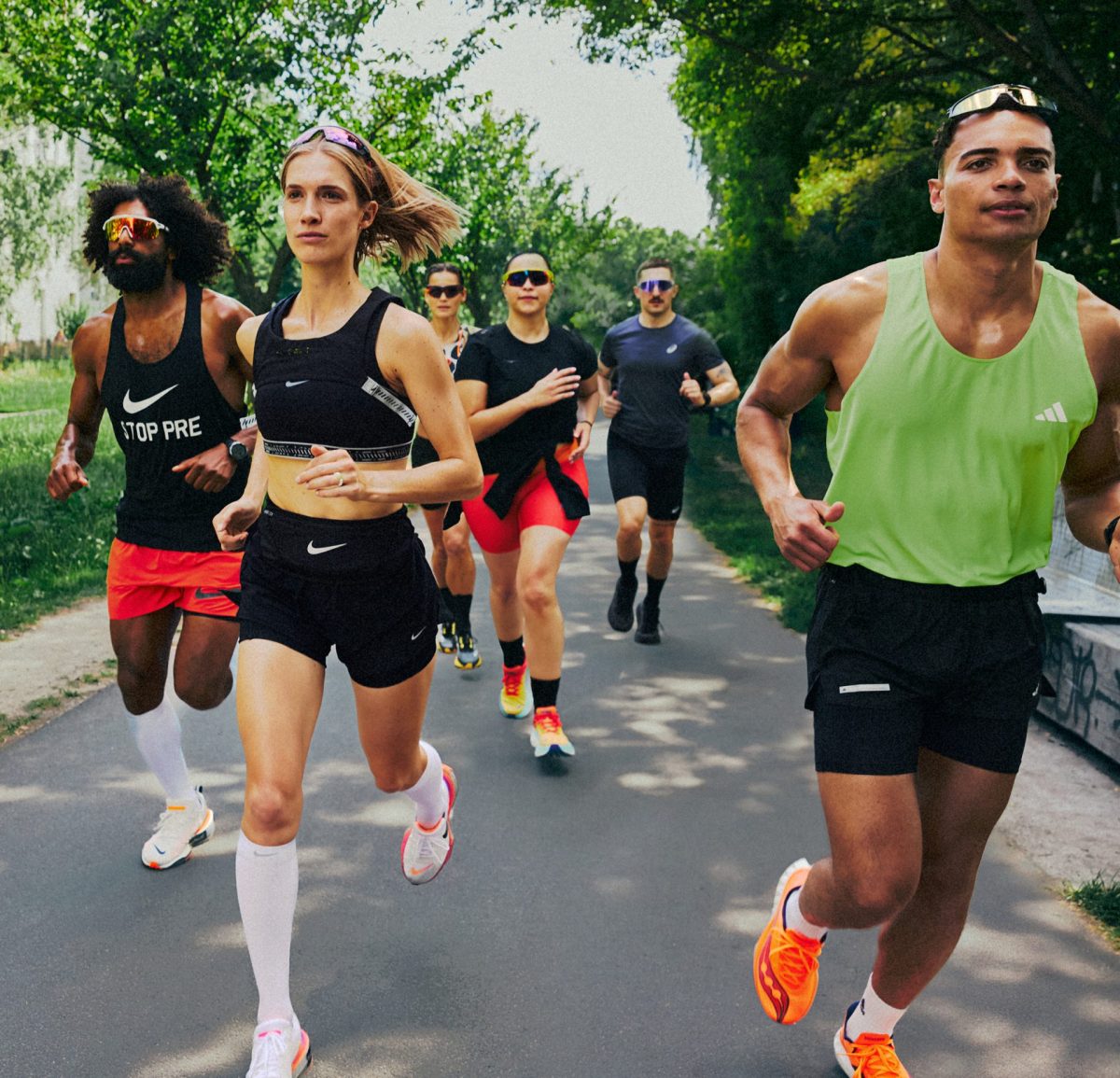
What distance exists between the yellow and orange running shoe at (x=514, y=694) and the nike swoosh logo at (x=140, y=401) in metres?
2.55

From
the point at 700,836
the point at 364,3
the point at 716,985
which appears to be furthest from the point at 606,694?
the point at 364,3

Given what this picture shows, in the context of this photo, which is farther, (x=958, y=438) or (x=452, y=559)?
(x=452, y=559)

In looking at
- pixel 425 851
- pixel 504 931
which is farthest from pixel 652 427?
pixel 504 931

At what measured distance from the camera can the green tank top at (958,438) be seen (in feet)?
8.48

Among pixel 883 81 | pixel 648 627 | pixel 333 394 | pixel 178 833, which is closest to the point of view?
pixel 333 394

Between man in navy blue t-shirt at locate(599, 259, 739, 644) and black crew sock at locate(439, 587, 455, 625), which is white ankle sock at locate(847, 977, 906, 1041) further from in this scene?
man in navy blue t-shirt at locate(599, 259, 739, 644)

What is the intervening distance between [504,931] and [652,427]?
4314 millimetres

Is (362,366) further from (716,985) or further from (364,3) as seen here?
(364,3)

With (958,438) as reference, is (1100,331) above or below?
above

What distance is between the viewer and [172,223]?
165 inches

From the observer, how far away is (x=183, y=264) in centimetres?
428

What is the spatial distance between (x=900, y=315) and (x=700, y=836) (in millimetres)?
2470

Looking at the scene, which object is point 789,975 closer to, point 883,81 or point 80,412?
point 80,412

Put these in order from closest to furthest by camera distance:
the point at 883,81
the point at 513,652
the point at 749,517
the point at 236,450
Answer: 1. the point at 236,450
2. the point at 513,652
3. the point at 883,81
4. the point at 749,517
